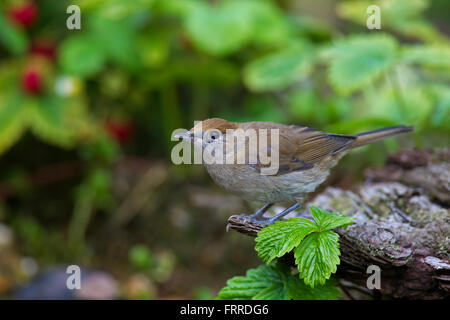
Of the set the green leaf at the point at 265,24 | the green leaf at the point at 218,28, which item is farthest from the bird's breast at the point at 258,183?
the green leaf at the point at 265,24

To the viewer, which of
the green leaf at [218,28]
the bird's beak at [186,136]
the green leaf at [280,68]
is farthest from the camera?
the green leaf at [218,28]

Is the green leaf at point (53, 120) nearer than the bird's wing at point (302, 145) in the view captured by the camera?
No

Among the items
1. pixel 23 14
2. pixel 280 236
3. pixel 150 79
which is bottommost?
pixel 280 236

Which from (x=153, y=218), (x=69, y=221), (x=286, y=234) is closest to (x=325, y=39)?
(x=153, y=218)

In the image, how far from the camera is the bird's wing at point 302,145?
300 centimetres

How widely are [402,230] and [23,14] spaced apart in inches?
186

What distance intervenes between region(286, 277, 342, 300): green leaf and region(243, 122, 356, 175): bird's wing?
657 millimetres

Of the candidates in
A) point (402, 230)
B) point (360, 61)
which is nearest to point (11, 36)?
point (360, 61)

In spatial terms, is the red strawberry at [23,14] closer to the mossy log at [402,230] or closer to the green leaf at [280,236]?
the mossy log at [402,230]

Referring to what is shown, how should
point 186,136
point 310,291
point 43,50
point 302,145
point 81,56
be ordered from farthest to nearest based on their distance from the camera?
point 43,50 < point 81,56 < point 302,145 < point 186,136 < point 310,291

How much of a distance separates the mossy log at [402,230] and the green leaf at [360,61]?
848 millimetres

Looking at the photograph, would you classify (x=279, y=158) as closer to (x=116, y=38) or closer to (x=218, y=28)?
(x=218, y=28)

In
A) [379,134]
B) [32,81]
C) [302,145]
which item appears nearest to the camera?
[302,145]

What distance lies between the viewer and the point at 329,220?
2352 millimetres
